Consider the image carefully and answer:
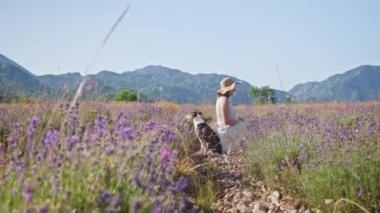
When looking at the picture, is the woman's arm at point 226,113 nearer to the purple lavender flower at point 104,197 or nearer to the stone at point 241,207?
the stone at point 241,207

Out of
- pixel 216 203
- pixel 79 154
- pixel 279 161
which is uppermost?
pixel 79 154

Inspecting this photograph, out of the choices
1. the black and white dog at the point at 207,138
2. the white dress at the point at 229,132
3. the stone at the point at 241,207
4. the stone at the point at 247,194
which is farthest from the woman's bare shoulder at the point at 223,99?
the stone at the point at 241,207

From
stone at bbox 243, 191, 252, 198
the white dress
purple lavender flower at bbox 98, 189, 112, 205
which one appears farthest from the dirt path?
purple lavender flower at bbox 98, 189, 112, 205

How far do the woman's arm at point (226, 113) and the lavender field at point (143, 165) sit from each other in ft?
2.79

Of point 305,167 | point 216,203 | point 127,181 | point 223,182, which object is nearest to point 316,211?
point 305,167

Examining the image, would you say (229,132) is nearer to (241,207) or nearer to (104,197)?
(241,207)

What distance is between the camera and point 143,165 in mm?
2574

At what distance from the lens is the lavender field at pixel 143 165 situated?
7.26 ft

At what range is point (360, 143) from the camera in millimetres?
3691

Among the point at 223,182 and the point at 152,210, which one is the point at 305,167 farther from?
the point at 152,210

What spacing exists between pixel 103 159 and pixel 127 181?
177mm

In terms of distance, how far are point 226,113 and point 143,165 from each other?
15.9 ft

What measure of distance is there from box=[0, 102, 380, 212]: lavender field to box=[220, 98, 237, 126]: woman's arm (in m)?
0.85

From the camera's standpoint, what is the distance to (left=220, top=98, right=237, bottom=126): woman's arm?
7.27 meters
